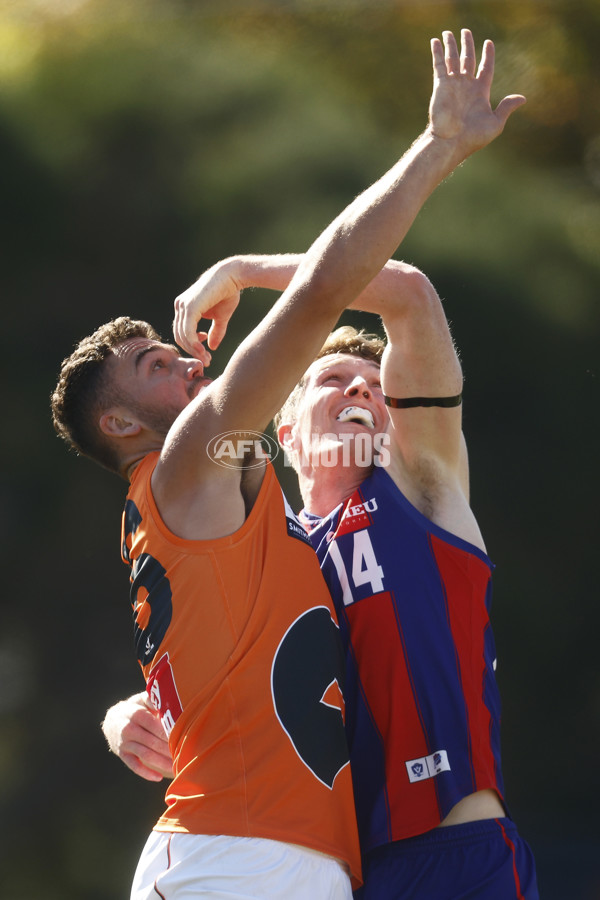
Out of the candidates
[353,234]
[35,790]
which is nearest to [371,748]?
[353,234]

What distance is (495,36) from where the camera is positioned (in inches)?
119

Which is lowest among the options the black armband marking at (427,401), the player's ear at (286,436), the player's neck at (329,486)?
the player's neck at (329,486)

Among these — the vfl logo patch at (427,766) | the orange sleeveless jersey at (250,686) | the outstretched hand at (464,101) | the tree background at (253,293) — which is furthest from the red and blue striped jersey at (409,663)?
the tree background at (253,293)

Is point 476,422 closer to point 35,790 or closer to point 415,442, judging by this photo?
point 415,442

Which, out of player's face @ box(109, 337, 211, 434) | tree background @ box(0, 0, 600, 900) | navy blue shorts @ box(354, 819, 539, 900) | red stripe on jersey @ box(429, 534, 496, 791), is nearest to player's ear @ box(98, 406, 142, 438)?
player's face @ box(109, 337, 211, 434)

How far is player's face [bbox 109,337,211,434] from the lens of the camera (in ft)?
5.47

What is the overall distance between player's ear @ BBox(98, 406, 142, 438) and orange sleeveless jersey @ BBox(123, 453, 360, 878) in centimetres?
24

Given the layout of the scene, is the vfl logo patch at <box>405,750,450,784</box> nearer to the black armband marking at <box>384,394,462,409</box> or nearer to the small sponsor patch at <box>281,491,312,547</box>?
the small sponsor patch at <box>281,491,312,547</box>

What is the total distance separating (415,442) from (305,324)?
55 cm

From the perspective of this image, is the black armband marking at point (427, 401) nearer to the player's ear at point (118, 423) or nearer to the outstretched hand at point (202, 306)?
the outstretched hand at point (202, 306)

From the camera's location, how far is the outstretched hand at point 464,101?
4.31ft

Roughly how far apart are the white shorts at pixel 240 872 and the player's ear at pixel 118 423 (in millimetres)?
722

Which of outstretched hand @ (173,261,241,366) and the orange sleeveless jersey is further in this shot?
outstretched hand @ (173,261,241,366)

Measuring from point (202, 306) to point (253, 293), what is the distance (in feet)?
4.87
